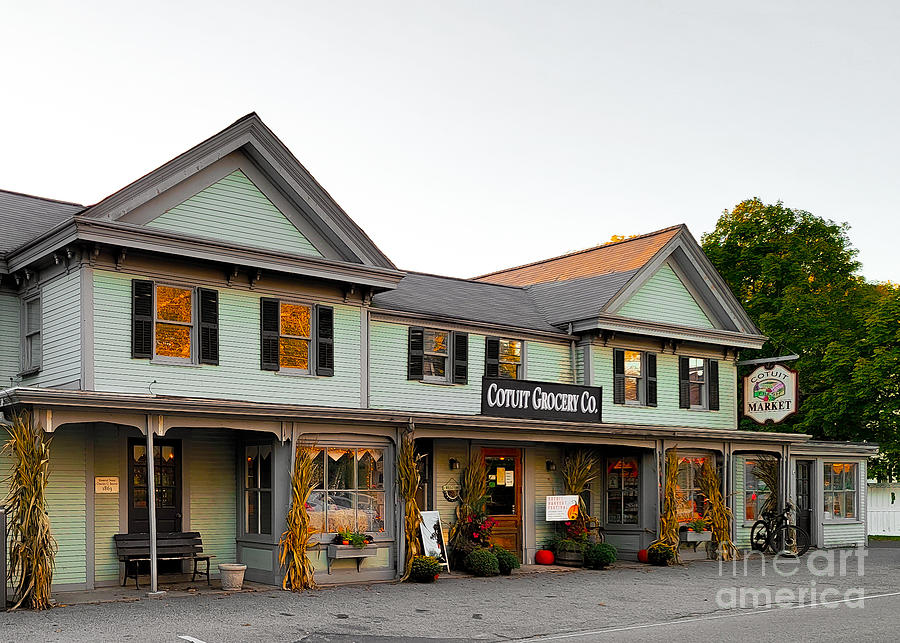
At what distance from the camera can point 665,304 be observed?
26172 mm

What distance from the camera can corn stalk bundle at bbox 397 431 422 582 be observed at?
1862 cm

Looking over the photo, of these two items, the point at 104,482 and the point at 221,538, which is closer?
the point at 104,482

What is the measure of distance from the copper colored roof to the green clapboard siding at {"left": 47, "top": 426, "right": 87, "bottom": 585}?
1482 centimetres

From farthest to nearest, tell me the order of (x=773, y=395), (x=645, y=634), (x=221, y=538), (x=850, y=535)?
(x=850, y=535) < (x=773, y=395) < (x=221, y=538) < (x=645, y=634)

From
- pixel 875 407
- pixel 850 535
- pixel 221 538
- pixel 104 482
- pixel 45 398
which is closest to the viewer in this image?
pixel 45 398

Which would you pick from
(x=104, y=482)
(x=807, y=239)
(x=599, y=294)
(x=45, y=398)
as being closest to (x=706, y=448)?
(x=599, y=294)

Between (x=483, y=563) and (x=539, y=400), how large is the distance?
3.75m

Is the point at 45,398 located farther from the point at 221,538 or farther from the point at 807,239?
the point at 807,239

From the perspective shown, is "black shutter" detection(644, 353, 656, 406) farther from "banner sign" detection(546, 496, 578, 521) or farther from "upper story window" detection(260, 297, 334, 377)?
"upper story window" detection(260, 297, 334, 377)

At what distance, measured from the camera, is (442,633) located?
42.2 feet

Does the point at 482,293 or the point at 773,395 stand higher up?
the point at 482,293

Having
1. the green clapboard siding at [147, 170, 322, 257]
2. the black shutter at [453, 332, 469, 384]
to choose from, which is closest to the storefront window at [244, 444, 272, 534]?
the green clapboard siding at [147, 170, 322, 257]

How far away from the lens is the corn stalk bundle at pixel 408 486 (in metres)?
18.6

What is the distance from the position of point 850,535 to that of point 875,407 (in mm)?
6170
